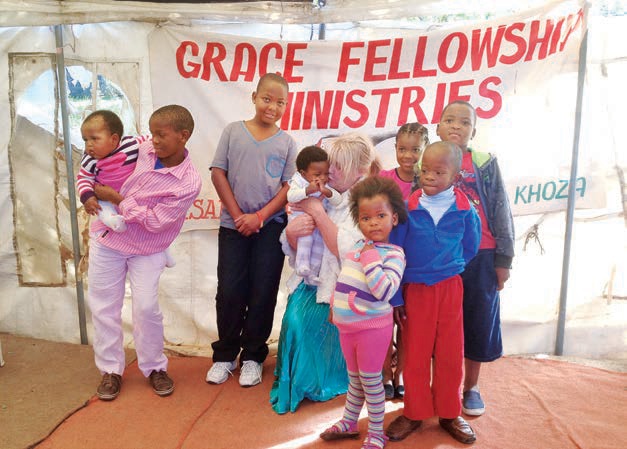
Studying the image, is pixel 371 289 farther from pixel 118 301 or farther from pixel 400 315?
pixel 118 301

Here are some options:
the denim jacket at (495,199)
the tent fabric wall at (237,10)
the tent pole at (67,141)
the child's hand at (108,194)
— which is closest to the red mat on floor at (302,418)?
the denim jacket at (495,199)

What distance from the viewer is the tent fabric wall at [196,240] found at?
343 centimetres

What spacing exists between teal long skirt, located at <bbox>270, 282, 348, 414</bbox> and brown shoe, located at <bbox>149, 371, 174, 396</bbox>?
60 cm

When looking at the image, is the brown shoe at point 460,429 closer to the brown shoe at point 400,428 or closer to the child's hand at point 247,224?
the brown shoe at point 400,428

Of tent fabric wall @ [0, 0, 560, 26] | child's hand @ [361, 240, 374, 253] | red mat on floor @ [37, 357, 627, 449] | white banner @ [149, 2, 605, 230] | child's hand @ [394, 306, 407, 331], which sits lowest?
red mat on floor @ [37, 357, 627, 449]

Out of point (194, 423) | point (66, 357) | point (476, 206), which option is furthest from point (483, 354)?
point (66, 357)

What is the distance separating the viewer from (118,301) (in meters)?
3.00

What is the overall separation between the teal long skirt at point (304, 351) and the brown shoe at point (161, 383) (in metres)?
0.60

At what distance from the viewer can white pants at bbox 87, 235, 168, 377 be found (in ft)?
9.59

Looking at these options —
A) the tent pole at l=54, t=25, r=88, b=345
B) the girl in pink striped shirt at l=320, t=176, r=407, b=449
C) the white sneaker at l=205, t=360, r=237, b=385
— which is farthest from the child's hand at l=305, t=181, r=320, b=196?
the tent pole at l=54, t=25, r=88, b=345

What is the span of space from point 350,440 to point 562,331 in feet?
6.21

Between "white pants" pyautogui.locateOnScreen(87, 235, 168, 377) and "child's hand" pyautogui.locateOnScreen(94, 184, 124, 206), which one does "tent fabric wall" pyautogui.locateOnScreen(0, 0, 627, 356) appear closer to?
"white pants" pyautogui.locateOnScreen(87, 235, 168, 377)

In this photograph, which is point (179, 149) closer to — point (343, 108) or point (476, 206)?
point (343, 108)

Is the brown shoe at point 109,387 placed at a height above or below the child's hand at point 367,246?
below
